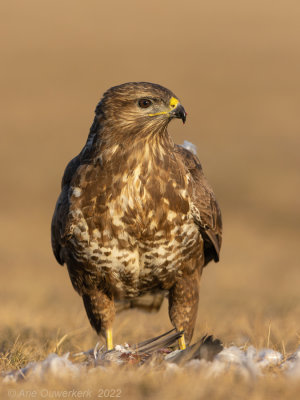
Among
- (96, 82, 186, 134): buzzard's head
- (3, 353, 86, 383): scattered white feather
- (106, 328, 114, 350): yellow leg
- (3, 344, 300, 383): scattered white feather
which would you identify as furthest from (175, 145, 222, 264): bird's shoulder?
(3, 353, 86, 383): scattered white feather

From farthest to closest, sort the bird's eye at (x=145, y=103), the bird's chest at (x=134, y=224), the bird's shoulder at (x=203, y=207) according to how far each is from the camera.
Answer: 1. the bird's shoulder at (x=203, y=207)
2. the bird's eye at (x=145, y=103)
3. the bird's chest at (x=134, y=224)

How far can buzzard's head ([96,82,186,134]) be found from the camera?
228 inches

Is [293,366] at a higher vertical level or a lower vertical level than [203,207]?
lower

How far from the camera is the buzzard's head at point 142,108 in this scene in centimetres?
579

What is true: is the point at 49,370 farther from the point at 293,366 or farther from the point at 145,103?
the point at 145,103

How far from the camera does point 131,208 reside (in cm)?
571

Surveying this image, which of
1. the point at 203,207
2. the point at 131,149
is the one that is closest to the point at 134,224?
the point at 131,149

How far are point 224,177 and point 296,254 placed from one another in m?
4.31

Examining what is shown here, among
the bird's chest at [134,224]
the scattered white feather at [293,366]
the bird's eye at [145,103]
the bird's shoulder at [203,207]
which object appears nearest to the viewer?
the scattered white feather at [293,366]

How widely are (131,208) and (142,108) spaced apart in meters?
0.78

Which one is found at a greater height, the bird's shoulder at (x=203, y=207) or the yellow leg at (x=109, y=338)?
the bird's shoulder at (x=203, y=207)

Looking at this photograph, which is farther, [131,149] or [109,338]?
[109,338]

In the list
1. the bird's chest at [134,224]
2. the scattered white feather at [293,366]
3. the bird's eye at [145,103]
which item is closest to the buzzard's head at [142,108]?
the bird's eye at [145,103]

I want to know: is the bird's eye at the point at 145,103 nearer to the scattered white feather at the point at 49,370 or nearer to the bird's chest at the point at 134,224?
the bird's chest at the point at 134,224
